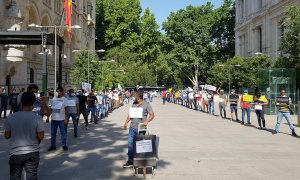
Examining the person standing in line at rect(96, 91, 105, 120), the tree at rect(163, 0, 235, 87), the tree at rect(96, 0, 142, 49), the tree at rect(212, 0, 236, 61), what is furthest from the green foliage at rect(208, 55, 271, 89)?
the person standing in line at rect(96, 91, 105, 120)

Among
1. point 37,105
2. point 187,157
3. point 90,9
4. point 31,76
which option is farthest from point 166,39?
point 187,157

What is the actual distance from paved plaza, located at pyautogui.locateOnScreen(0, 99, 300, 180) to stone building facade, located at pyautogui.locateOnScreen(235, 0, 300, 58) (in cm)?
3617

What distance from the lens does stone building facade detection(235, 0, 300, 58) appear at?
53.7 m

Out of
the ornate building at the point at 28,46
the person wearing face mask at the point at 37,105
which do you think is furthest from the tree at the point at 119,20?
the person wearing face mask at the point at 37,105

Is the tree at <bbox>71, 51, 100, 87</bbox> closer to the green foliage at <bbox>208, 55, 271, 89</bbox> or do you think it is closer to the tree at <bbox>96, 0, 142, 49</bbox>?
the green foliage at <bbox>208, 55, 271, 89</bbox>

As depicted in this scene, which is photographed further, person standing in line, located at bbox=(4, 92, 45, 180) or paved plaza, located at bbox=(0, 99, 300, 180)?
paved plaza, located at bbox=(0, 99, 300, 180)

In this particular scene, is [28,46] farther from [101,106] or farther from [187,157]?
[187,157]

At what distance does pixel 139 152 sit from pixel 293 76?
64.1ft

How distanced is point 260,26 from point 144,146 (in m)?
57.8

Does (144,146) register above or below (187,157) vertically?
above

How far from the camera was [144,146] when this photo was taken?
26.1 ft

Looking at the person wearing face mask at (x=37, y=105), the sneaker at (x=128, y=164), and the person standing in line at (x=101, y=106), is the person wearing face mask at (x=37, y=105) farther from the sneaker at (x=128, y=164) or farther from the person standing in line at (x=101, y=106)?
the person standing in line at (x=101, y=106)

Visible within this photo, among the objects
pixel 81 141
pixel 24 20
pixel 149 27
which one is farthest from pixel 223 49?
pixel 81 141

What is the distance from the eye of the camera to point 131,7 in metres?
71.1
